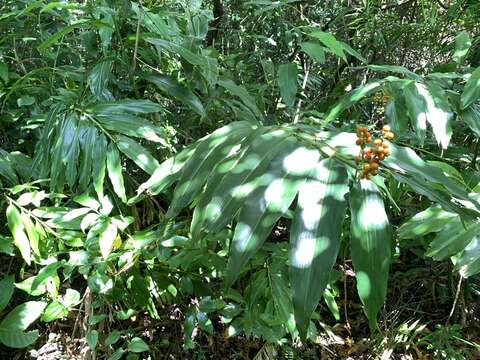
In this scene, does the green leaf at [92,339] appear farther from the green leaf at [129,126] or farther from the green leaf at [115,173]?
the green leaf at [129,126]

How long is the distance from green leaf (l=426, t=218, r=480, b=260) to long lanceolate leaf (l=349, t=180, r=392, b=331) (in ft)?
1.54

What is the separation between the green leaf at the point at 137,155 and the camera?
1216mm

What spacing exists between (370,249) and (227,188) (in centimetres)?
21

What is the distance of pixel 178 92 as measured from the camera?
1333 mm

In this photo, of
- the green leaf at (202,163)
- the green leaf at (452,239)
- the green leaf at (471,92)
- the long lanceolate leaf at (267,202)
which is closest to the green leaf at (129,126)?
the green leaf at (202,163)

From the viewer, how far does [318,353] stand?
6.56 feet

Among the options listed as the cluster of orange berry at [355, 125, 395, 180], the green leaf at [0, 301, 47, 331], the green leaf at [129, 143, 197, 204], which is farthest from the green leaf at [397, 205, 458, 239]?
the green leaf at [0, 301, 47, 331]

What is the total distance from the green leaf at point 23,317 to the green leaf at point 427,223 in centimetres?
103

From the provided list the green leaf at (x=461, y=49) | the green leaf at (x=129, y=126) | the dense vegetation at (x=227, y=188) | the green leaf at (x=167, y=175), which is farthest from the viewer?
the green leaf at (x=461, y=49)

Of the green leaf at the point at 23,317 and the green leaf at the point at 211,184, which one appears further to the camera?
the green leaf at the point at 23,317

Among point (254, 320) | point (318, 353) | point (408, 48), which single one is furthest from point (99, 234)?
point (408, 48)

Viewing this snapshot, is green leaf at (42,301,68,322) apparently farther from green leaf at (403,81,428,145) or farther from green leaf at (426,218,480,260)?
green leaf at (403,81,428,145)

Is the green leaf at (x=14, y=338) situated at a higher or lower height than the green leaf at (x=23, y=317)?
lower

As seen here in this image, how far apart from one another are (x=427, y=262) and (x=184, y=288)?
51.8 inches
